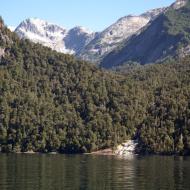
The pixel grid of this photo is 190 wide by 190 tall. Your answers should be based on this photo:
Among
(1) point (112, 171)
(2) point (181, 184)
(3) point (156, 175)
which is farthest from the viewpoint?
(1) point (112, 171)

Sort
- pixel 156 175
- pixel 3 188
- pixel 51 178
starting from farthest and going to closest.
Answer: pixel 156 175 → pixel 51 178 → pixel 3 188

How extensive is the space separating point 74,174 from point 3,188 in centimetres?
4017

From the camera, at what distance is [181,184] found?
15025 cm

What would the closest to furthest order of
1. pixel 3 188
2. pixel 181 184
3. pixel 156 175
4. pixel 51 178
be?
pixel 3 188, pixel 181 184, pixel 51 178, pixel 156 175

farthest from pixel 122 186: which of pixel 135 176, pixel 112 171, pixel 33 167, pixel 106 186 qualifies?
pixel 33 167

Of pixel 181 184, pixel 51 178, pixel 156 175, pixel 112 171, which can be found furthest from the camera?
pixel 112 171

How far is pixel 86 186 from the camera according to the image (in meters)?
144

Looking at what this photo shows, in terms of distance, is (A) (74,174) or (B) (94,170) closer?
(A) (74,174)

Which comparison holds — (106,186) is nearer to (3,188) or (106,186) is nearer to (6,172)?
(3,188)

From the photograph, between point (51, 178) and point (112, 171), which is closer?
point (51, 178)

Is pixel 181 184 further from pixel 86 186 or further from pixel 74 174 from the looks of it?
pixel 74 174

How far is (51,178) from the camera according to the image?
16262 cm

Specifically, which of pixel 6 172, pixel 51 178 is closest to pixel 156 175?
pixel 51 178

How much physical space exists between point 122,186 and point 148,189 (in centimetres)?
858
